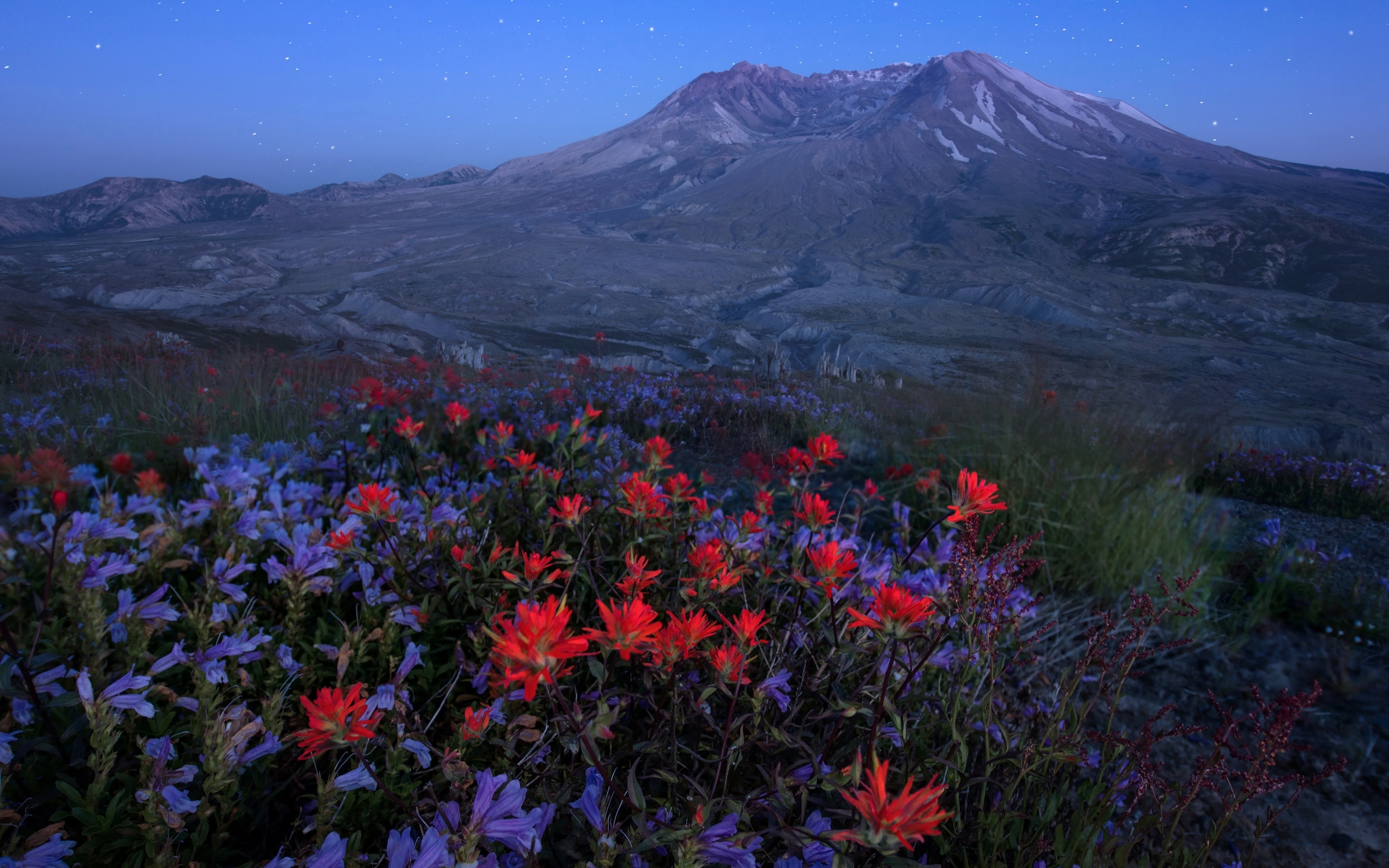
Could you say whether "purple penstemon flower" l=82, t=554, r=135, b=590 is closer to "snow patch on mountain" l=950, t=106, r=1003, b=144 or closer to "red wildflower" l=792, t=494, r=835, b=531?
"red wildflower" l=792, t=494, r=835, b=531

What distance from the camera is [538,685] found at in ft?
3.43

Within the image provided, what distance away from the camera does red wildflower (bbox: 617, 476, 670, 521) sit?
126 centimetres

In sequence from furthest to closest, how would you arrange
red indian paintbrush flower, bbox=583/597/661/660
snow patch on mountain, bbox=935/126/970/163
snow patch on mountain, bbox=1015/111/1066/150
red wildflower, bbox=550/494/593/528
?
snow patch on mountain, bbox=1015/111/1066/150 → snow patch on mountain, bbox=935/126/970/163 → red wildflower, bbox=550/494/593/528 → red indian paintbrush flower, bbox=583/597/661/660

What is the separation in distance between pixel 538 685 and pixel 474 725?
0.21 m

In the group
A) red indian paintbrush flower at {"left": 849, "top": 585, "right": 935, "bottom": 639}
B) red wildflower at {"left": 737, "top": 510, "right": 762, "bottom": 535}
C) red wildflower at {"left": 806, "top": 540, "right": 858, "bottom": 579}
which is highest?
red indian paintbrush flower at {"left": 849, "top": 585, "right": 935, "bottom": 639}

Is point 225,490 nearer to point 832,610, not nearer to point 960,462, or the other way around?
point 832,610

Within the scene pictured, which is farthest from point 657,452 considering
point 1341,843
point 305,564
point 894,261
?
point 894,261

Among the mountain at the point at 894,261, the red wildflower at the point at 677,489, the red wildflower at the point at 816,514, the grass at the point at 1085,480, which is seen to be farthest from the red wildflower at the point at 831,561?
the mountain at the point at 894,261

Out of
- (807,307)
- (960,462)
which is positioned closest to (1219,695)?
(960,462)

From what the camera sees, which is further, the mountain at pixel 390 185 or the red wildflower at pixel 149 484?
the mountain at pixel 390 185

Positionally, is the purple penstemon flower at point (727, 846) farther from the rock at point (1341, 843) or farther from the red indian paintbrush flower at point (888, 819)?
the rock at point (1341, 843)

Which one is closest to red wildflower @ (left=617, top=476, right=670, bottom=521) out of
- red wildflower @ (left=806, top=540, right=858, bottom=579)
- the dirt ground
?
red wildflower @ (left=806, top=540, right=858, bottom=579)

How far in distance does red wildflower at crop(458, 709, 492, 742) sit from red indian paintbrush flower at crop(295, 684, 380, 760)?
0.62ft

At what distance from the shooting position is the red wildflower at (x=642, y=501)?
1265mm
